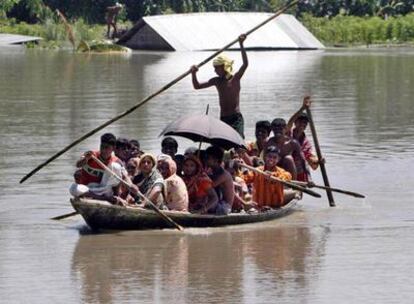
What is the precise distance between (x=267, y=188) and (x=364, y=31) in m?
44.3

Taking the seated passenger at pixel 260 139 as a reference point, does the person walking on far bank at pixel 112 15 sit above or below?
below

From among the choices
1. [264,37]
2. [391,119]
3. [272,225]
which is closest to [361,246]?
[272,225]

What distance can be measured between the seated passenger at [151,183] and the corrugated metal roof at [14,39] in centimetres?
3973

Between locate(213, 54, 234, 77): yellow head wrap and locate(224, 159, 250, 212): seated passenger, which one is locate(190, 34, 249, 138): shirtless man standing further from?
locate(224, 159, 250, 212): seated passenger

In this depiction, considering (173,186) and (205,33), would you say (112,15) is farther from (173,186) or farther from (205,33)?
(173,186)

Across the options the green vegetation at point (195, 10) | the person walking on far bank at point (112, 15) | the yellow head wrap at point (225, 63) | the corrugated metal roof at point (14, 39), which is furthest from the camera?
the green vegetation at point (195, 10)

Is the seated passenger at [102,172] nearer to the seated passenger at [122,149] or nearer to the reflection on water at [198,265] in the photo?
the reflection on water at [198,265]

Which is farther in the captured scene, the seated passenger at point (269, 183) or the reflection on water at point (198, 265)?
the seated passenger at point (269, 183)

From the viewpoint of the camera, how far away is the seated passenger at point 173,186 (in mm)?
11969

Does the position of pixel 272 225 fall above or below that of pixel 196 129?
Answer: below

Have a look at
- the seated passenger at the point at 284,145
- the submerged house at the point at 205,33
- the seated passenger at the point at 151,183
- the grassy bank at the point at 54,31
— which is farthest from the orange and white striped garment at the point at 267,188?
the grassy bank at the point at 54,31

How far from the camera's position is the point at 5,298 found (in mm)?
9695

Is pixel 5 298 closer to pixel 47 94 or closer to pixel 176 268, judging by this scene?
pixel 176 268

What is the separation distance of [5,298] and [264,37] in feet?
140
